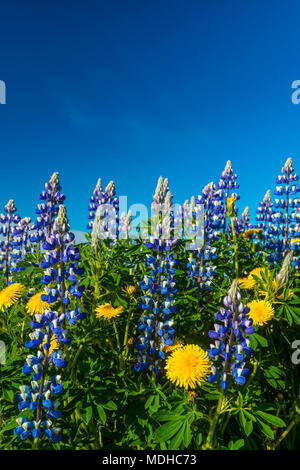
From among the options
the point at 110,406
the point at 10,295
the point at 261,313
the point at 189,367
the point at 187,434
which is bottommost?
the point at 187,434

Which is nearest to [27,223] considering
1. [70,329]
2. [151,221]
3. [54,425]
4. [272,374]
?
[151,221]

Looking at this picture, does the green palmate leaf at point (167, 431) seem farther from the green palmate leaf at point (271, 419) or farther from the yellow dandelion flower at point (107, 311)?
the yellow dandelion flower at point (107, 311)

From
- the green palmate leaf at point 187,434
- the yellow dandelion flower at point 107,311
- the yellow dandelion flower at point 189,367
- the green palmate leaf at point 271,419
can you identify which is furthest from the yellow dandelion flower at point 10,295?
the green palmate leaf at point 271,419

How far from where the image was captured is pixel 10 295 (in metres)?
3.47

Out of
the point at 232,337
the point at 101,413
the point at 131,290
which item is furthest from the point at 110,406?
the point at 131,290

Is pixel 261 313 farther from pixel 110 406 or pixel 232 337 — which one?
pixel 110 406

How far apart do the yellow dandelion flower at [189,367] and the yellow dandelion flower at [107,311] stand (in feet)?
2.62

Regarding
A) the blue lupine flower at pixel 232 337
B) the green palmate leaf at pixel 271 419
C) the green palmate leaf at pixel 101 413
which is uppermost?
the blue lupine flower at pixel 232 337

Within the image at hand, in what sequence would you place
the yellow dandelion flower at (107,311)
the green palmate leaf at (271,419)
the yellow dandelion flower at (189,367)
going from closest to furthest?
1. the green palmate leaf at (271,419)
2. the yellow dandelion flower at (189,367)
3. the yellow dandelion flower at (107,311)

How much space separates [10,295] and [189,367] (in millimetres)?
2206

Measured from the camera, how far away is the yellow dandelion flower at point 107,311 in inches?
122
